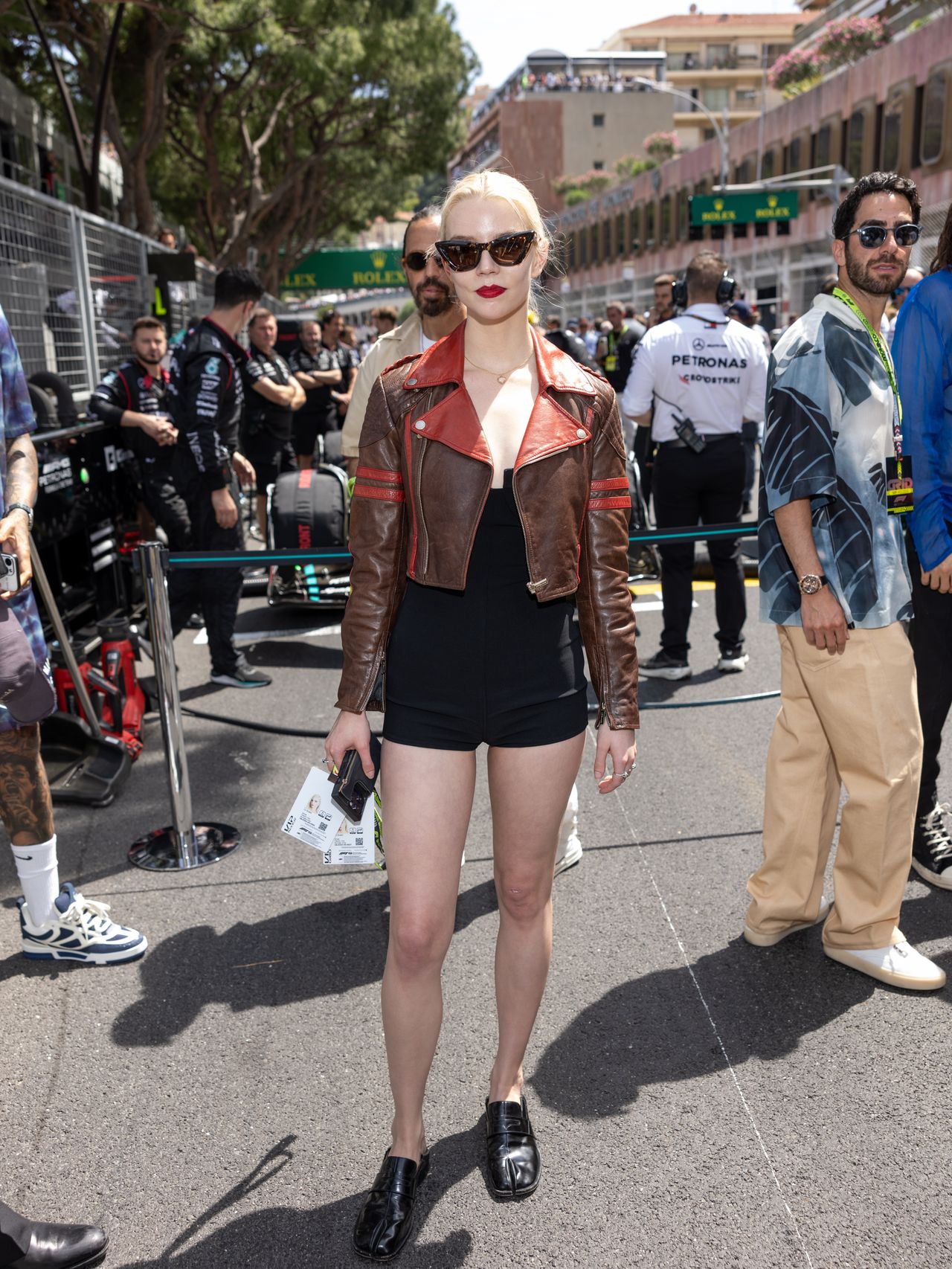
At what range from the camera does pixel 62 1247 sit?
2.29 meters

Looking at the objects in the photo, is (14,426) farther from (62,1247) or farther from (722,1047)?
(722,1047)

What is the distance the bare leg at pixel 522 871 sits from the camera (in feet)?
7.73

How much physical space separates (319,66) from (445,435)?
71.4 feet

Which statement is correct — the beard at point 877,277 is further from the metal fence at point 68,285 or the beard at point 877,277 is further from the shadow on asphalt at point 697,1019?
the metal fence at point 68,285

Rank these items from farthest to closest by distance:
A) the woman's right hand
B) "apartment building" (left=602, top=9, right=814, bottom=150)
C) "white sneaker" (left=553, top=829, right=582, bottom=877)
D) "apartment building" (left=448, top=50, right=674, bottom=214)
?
1. "apartment building" (left=602, top=9, right=814, bottom=150)
2. "apartment building" (left=448, top=50, right=674, bottom=214)
3. "white sneaker" (left=553, top=829, right=582, bottom=877)
4. the woman's right hand

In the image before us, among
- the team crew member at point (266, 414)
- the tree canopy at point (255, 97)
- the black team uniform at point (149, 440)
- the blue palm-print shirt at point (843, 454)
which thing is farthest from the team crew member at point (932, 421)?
the tree canopy at point (255, 97)

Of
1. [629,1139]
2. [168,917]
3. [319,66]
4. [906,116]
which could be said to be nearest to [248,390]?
[168,917]

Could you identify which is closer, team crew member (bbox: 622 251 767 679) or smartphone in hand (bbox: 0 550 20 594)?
smartphone in hand (bbox: 0 550 20 594)

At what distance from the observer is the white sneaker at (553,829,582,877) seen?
407 centimetres

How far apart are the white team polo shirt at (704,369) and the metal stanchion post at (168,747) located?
3.29 m

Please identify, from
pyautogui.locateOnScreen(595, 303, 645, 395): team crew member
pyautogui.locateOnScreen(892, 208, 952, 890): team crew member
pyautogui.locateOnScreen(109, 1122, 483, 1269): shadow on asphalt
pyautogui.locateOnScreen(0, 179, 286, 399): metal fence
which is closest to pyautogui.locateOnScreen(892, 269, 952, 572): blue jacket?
pyautogui.locateOnScreen(892, 208, 952, 890): team crew member

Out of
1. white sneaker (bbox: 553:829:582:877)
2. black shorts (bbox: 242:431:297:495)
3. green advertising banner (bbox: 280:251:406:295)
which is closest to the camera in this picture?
white sneaker (bbox: 553:829:582:877)

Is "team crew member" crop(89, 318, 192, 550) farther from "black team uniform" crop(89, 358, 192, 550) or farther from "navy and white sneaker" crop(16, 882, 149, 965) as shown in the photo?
"navy and white sneaker" crop(16, 882, 149, 965)

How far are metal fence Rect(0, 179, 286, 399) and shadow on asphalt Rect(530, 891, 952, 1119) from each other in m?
5.47
